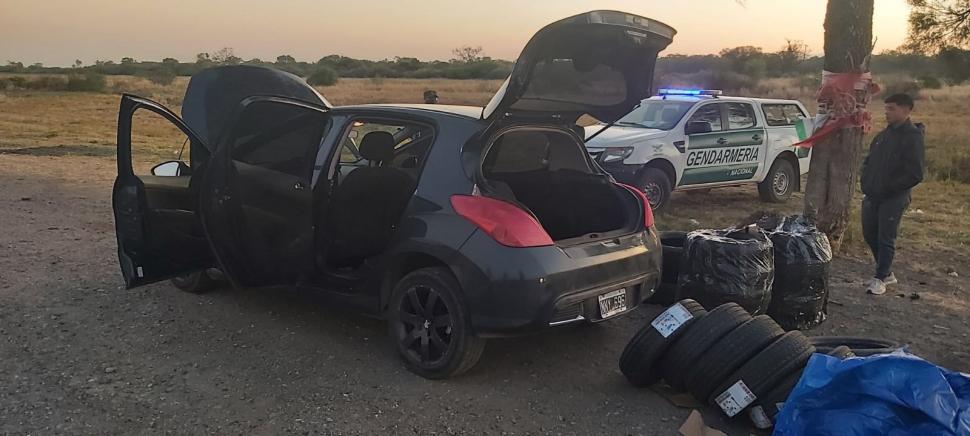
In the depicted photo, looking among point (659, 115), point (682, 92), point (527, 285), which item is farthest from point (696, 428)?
point (682, 92)

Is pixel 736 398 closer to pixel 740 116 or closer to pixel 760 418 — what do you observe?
pixel 760 418

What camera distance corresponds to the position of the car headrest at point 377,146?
5.00 metres

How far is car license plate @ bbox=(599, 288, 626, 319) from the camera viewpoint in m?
4.30

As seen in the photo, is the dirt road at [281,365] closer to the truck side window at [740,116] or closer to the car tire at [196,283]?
the car tire at [196,283]

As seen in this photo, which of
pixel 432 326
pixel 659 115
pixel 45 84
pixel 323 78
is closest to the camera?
pixel 432 326

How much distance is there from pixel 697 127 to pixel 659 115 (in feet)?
1.87

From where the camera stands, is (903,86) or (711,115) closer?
(711,115)

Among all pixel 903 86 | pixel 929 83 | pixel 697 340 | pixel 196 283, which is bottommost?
pixel 196 283

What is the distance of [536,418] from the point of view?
3.96 metres

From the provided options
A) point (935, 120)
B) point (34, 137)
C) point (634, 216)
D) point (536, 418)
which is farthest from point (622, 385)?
point (935, 120)

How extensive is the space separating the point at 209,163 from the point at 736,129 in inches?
340

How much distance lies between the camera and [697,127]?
421 inches

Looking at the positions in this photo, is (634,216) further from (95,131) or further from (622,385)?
(95,131)

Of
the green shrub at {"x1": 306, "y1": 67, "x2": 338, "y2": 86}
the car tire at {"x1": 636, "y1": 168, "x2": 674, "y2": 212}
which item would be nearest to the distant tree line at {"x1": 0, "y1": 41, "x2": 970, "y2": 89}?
the green shrub at {"x1": 306, "y1": 67, "x2": 338, "y2": 86}
